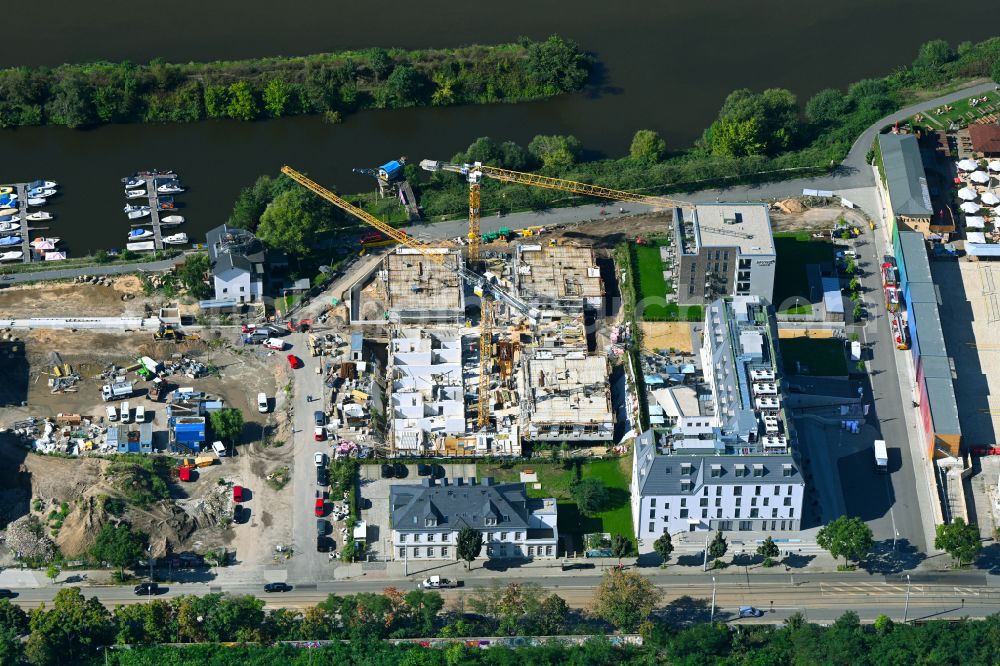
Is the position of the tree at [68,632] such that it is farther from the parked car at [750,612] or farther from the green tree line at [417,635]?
the parked car at [750,612]

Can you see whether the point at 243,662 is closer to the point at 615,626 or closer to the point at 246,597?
the point at 246,597

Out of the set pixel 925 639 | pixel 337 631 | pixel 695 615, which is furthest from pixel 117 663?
pixel 925 639

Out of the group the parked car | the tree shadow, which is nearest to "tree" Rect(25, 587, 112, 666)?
the tree shadow

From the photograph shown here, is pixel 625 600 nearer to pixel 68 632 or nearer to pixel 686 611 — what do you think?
pixel 686 611

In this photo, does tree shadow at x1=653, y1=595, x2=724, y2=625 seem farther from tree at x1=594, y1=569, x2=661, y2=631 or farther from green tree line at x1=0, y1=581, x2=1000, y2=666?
tree at x1=594, y1=569, x2=661, y2=631

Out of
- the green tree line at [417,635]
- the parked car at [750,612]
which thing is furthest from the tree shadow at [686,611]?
the parked car at [750,612]

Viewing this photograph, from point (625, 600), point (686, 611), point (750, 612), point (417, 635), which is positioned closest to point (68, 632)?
point (417, 635)
